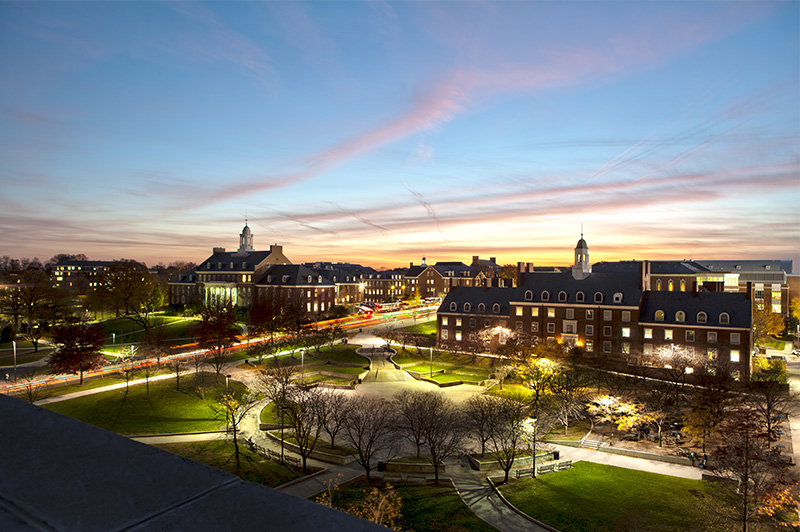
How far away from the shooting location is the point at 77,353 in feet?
146

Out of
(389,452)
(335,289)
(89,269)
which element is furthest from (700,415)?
(89,269)

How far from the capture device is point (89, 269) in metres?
185

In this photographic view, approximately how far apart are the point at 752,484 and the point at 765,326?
64482mm

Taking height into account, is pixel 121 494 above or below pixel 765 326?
above

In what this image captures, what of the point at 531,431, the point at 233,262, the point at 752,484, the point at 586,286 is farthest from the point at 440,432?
the point at 233,262

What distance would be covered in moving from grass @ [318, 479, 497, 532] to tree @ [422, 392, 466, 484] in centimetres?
169

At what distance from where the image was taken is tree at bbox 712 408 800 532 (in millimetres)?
22766

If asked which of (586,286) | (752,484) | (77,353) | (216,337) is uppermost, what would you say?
(586,286)

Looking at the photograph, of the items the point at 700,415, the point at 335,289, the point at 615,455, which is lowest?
the point at 615,455

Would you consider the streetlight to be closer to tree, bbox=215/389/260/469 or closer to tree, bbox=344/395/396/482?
tree, bbox=344/395/396/482

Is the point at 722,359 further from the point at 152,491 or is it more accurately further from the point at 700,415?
the point at 152,491

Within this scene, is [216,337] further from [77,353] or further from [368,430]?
[368,430]

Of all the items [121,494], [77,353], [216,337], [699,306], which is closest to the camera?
[121,494]

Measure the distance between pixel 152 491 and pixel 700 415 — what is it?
40.1m
